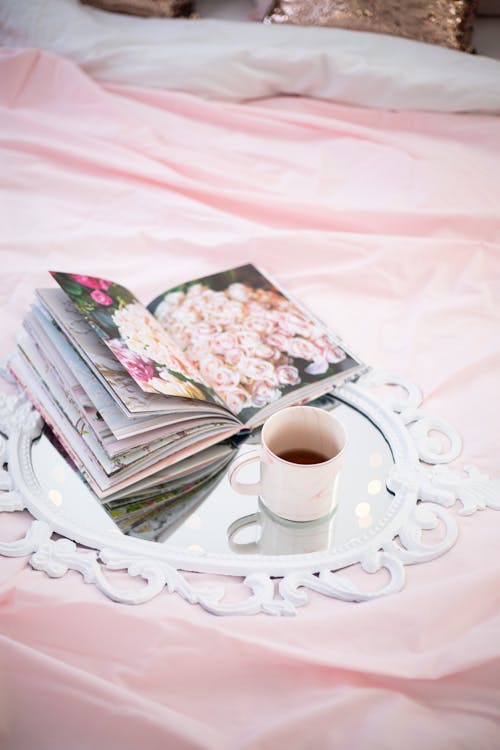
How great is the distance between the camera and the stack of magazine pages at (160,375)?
85cm

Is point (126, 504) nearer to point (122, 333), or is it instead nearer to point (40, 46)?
point (122, 333)

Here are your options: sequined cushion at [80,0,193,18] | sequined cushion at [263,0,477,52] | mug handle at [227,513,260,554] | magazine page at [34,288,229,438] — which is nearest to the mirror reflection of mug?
mug handle at [227,513,260,554]

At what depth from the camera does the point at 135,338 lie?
0.93 metres

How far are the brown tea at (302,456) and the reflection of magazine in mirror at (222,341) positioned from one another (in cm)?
10

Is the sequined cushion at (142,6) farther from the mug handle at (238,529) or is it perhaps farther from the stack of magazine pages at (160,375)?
the mug handle at (238,529)

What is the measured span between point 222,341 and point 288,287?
23 centimetres

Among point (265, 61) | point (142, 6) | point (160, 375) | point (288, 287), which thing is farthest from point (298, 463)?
point (142, 6)

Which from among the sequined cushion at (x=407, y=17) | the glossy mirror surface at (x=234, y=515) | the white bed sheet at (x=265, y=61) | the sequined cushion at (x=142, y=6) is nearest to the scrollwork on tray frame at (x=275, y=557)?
the glossy mirror surface at (x=234, y=515)

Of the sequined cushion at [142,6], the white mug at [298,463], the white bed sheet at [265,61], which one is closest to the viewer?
the white mug at [298,463]

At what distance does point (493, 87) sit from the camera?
154 centimetres

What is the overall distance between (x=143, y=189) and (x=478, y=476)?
2.85ft

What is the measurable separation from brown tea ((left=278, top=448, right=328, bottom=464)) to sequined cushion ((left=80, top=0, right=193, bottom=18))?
1465 mm

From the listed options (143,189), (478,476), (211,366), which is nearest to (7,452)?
(211,366)

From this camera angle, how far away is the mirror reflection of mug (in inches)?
31.3
